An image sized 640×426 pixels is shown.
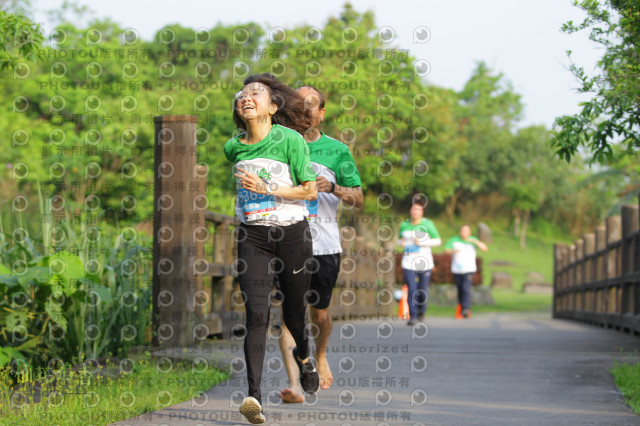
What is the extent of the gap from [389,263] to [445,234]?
3759 cm

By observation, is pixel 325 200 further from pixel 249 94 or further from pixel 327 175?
pixel 249 94

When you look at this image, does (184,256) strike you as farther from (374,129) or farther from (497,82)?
(497,82)

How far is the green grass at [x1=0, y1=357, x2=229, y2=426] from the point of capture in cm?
459

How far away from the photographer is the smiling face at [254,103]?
4.87m

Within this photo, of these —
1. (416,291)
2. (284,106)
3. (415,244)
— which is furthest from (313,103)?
(416,291)

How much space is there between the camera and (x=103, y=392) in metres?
5.33

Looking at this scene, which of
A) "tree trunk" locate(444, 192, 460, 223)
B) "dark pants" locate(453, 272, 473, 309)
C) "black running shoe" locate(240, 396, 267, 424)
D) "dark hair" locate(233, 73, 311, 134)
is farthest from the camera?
"tree trunk" locate(444, 192, 460, 223)

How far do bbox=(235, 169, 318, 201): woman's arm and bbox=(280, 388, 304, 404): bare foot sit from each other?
1253 millimetres

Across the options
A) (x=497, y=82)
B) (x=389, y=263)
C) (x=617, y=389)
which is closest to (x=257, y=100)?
(x=617, y=389)

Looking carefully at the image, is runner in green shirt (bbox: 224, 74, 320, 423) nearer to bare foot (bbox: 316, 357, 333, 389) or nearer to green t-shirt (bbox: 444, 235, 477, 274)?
bare foot (bbox: 316, 357, 333, 389)

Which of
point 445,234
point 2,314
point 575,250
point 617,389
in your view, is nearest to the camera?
point 617,389

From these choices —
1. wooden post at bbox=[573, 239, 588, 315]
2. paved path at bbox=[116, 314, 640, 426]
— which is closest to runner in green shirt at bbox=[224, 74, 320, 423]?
paved path at bbox=[116, 314, 640, 426]

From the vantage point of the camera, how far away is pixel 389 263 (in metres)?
18.2

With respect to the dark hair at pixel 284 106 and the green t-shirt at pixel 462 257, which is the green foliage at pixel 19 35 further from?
the green t-shirt at pixel 462 257
